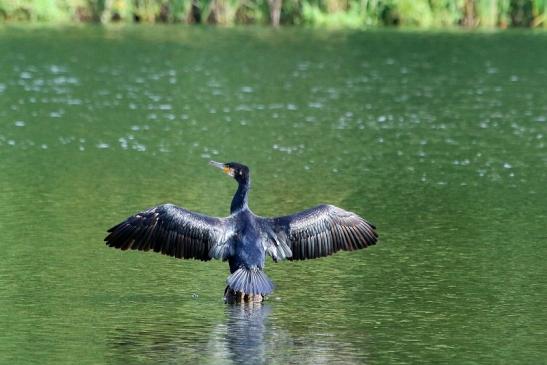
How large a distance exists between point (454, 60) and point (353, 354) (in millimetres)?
34162

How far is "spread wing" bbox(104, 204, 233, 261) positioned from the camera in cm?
1485

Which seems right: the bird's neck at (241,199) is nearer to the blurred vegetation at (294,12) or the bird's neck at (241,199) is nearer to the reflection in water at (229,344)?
the reflection in water at (229,344)

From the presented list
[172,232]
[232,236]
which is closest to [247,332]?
[232,236]

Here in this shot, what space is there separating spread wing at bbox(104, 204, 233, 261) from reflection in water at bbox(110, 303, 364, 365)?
2.66 ft

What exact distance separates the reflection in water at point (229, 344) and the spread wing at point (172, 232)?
2.66ft

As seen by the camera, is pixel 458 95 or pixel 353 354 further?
pixel 458 95

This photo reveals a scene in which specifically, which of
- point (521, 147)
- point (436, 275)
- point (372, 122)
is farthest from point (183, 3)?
point (436, 275)

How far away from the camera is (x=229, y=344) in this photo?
525 inches

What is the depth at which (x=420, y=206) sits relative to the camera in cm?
2123

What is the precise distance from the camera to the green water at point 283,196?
13.8m

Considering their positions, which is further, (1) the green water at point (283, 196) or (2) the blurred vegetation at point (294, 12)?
(2) the blurred vegetation at point (294, 12)

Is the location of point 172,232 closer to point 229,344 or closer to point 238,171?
point 238,171

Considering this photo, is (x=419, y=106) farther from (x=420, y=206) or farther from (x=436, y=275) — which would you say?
(x=436, y=275)

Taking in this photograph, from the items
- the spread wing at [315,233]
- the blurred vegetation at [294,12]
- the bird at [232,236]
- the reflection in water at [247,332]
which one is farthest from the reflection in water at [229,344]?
the blurred vegetation at [294,12]
